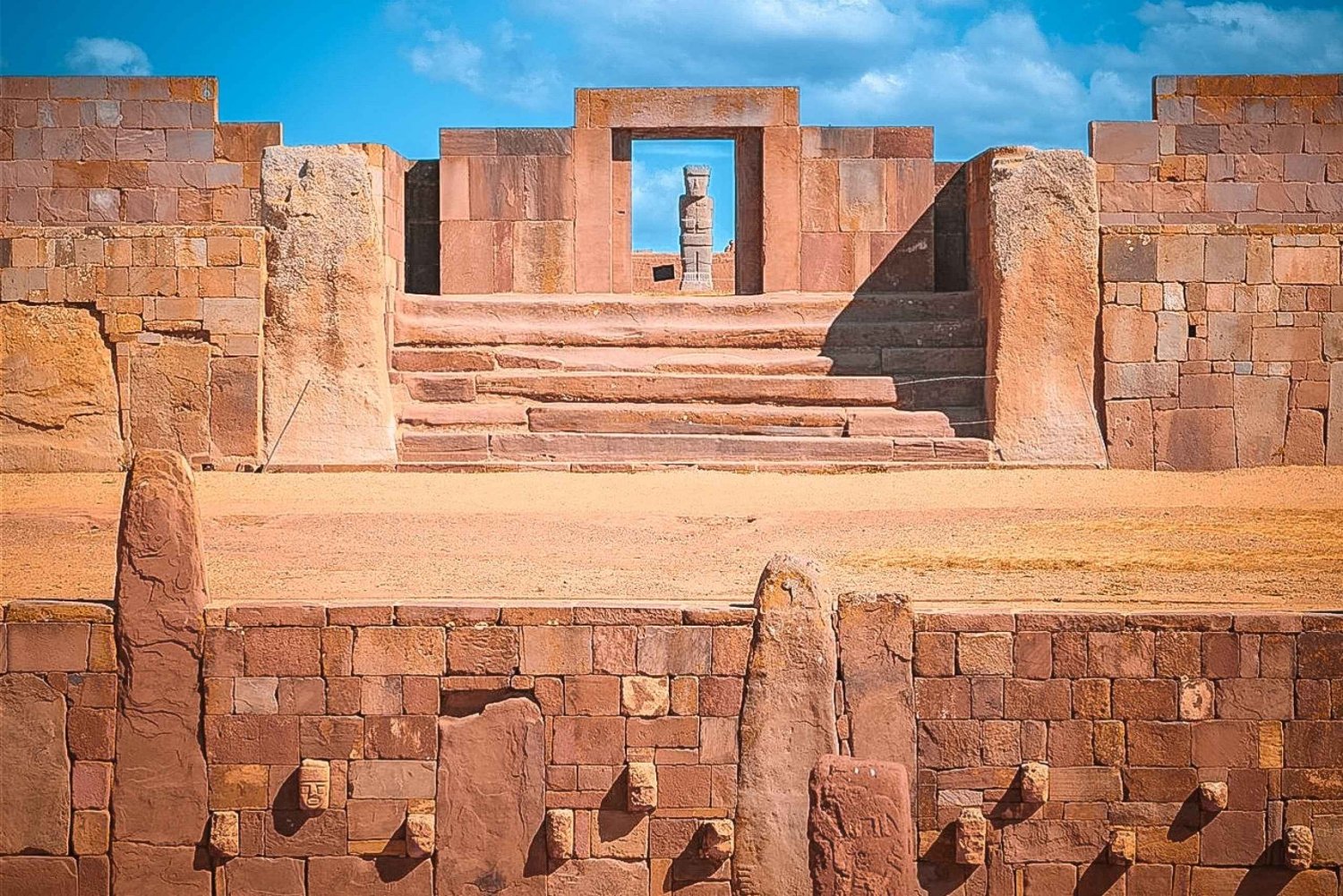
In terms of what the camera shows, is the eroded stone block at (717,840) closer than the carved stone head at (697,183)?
Yes

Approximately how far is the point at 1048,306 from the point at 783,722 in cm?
638

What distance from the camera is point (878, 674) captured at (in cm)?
788

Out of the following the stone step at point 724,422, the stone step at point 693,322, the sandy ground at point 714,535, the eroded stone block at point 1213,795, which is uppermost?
the stone step at point 693,322

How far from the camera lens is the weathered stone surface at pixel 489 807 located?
805 cm

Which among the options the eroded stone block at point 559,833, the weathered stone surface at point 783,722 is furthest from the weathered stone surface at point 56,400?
the weathered stone surface at point 783,722

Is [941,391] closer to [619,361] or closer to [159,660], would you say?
[619,361]

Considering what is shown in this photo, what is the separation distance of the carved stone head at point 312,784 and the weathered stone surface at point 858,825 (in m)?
2.39

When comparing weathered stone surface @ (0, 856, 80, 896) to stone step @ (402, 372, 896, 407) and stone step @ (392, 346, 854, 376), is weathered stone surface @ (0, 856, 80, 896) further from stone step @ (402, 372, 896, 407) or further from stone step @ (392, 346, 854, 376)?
stone step @ (392, 346, 854, 376)

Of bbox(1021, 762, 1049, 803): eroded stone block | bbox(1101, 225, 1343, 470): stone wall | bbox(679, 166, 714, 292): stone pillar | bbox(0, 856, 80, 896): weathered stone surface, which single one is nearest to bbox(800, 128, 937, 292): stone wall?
bbox(1101, 225, 1343, 470): stone wall

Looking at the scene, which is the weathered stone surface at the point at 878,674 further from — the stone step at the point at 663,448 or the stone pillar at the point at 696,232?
the stone pillar at the point at 696,232

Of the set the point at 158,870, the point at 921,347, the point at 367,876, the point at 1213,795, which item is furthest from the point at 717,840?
the point at 921,347

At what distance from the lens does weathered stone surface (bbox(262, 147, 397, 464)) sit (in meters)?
12.9

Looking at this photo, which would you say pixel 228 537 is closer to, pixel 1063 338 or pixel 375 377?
pixel 375 377

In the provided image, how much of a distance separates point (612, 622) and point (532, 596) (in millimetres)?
827
